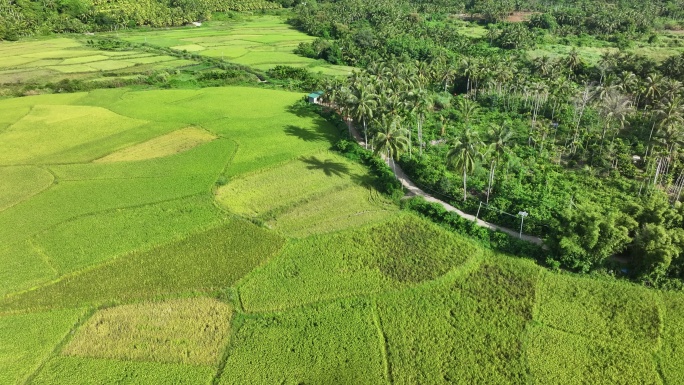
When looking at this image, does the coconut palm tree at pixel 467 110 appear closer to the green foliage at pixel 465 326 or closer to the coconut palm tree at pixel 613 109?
the coconut palm tree at pixel 613 109

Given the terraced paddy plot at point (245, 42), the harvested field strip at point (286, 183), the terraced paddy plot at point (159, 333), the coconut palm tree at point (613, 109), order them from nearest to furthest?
the terraced paddy plot at point (159, 333) → the harvested field strip at point (286, 183) → the coconut palm tree at point (613, 109) → the terraced paddy plot at point (245, 42)

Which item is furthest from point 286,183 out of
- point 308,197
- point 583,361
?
point 583,361

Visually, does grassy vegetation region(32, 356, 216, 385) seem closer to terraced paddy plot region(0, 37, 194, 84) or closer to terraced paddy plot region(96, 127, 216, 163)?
terraced paddy plot region(96, 127, 216, 163)

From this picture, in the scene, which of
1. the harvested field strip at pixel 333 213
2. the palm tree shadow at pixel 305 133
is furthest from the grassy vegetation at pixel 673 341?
the palm tree shadow at pixel 305 133

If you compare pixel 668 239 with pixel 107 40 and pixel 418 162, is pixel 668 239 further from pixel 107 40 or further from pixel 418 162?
pixel 107 40

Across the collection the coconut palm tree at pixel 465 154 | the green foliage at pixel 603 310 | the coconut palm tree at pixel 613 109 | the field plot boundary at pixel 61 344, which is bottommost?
the field plot boundary at pixel 61 344

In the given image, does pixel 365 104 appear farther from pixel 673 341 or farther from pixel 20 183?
pixel 20 183
